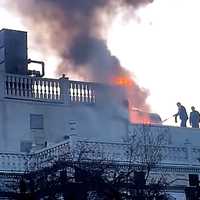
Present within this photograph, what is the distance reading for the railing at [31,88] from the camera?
5974 cm

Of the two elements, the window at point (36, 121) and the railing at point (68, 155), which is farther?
the window at point (36, 121)

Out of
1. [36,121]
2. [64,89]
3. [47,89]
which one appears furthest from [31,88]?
[64,89]

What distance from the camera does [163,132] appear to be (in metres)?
60.3

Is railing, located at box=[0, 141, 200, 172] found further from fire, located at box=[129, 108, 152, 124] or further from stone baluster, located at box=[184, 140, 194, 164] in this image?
fire, located at box=[129, 108, 152, 124]

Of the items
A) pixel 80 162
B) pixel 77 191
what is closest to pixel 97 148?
pixel 80 162

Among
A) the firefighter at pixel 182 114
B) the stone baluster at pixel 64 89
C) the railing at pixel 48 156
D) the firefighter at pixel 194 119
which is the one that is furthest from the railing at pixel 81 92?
the railing at pixel 48 156

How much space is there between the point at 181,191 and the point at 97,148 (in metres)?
4.52

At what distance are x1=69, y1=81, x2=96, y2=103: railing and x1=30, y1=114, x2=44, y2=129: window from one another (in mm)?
1915

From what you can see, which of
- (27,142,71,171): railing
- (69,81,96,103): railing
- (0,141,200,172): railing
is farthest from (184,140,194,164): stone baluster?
(69,81,96,103): railing

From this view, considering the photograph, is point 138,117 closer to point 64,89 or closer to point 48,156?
point 64,89

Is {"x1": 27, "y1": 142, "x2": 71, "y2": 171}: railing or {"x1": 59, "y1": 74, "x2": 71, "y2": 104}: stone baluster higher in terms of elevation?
{"x1": 59, "y1": 74, "x2": 71, "y2": 104}: stone baluster

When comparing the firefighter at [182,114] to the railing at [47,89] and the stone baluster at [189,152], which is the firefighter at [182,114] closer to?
the railing at [47,89]

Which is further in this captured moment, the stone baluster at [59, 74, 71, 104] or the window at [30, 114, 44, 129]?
the stone baluster at [59, 74, 71, 104]

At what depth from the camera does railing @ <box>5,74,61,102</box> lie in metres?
59.7
